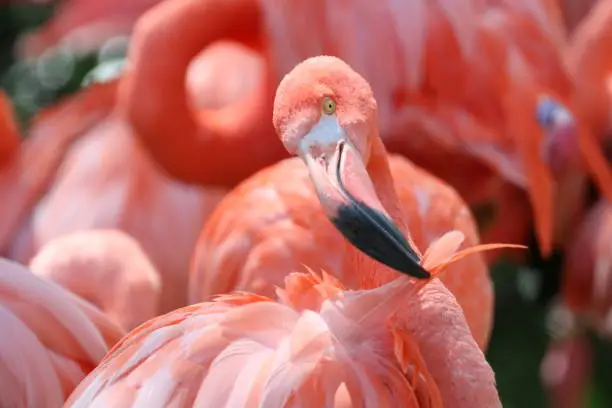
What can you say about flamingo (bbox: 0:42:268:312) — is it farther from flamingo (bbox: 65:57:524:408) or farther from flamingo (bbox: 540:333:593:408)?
flamingo (bbox: 65:57:524:408)

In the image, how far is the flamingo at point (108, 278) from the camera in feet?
7.89

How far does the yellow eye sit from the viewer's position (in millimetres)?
1651

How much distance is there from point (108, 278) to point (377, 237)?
1.15m

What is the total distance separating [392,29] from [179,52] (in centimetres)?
49

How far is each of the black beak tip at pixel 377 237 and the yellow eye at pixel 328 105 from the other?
0.79 feet

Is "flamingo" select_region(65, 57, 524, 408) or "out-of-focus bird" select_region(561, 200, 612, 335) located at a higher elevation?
"flamingo" select_region(65, 57, 524, 408)

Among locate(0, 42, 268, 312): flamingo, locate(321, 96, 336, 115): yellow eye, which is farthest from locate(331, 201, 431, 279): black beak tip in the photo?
locate(0, 42, 268, 312): flamingo

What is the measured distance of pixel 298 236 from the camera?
219 centimetres

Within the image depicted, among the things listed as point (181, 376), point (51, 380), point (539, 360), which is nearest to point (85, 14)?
point (539, 360)

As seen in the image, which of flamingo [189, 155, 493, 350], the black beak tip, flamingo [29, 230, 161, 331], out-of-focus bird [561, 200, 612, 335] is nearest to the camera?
the black beak tip

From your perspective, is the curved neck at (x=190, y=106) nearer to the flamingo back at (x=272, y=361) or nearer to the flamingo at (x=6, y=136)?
the flamingo at (x=6, y=136)

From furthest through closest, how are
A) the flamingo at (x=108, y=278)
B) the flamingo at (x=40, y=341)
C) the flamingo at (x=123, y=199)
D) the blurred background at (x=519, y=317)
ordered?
the blurred background at (x=519, y=317), the flamingo at (x=123, y=199), the flamingo at (x=108, y=278), the flamingo at (x=40, y=341)

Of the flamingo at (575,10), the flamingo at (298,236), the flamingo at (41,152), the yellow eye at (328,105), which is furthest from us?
the flamingo at (575,10)

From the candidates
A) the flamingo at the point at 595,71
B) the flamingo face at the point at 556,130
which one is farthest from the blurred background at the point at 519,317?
the flamingo face at the point at 556,130
